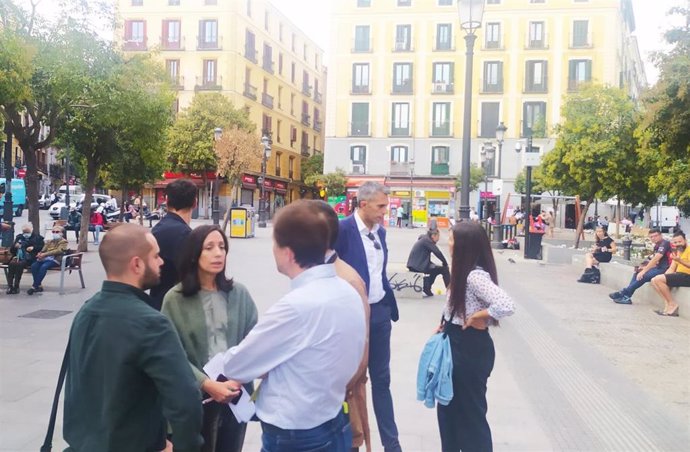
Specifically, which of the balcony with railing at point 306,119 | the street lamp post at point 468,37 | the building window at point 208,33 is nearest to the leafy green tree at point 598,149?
the street lamp post at point 468,37

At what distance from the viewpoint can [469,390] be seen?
3605 mm

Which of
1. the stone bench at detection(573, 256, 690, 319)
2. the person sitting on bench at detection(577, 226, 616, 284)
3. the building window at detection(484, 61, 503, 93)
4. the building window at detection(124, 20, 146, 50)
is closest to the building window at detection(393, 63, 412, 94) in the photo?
the building window at detection(484, 61, 503, 93)

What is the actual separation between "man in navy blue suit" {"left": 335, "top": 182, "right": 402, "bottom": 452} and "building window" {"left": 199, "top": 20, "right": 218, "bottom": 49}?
4694 centimetres

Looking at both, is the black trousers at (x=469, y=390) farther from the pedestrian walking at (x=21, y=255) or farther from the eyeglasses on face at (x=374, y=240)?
the pedestrian walking at (x=21, y=255)

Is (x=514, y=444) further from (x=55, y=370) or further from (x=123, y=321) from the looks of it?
(x=55, y=370)

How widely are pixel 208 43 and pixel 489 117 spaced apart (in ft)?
72.9

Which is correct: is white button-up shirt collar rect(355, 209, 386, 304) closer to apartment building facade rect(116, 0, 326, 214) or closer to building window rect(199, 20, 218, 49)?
apartment building facade rect(116, 0, 326, 214)

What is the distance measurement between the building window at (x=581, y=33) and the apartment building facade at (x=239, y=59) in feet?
79.3

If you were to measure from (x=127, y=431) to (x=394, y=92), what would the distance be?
47.8 m

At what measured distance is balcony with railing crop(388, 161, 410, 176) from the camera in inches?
1917

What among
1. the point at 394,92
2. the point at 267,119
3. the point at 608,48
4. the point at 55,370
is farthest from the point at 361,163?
the point at 55,370

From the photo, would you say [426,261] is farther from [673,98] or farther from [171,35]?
[171,35]

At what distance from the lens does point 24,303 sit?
31.3 ft

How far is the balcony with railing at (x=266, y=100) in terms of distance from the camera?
174ft
